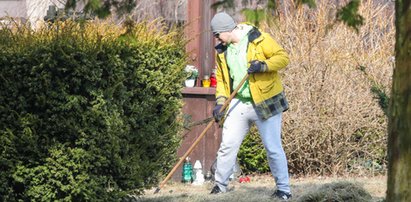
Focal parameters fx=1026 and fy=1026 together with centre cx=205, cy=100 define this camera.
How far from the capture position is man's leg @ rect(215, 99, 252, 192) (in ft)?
30.7

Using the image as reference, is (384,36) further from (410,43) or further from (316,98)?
(410,43)

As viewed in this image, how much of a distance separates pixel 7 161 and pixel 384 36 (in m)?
6.18

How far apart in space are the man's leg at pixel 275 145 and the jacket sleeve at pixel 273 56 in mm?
468

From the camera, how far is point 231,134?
9469 mm

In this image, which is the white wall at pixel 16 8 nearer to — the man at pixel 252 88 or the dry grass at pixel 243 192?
the dry grass at pixel 243 192

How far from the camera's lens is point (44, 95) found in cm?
802

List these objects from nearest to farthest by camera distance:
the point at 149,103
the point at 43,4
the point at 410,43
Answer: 1. the point at 410,43
2. the point at 149,103
3. the point at 43,4

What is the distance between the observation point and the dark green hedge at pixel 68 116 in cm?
802

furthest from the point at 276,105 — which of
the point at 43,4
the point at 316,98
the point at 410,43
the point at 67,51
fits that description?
the point at 43,4

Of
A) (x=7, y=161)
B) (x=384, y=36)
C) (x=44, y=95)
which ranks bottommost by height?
(x=7, y=161)

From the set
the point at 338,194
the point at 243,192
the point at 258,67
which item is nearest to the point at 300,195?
the point at 338,194

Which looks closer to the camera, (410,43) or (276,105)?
(410,43)

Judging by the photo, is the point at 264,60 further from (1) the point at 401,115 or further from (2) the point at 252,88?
(1) the point at 401,115

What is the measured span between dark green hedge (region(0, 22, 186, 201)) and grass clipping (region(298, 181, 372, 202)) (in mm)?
1527
